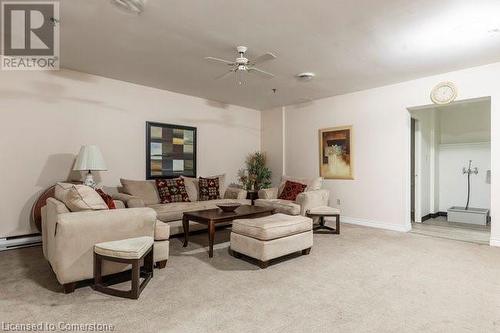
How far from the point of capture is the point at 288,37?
327 centimetres

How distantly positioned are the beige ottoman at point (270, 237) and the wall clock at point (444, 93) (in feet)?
9.82

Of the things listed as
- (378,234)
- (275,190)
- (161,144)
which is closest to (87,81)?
(161,144)

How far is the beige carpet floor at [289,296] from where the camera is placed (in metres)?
2.04

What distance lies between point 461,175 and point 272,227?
5246 millimetres

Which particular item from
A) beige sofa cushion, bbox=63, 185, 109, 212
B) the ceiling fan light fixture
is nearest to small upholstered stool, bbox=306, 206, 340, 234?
beige sofa cushion, bbox=63, 185, 109, 212

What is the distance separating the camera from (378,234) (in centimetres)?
470

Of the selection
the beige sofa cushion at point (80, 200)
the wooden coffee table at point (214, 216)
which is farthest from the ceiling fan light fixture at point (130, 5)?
the wooden coffee table at point (214, 216)

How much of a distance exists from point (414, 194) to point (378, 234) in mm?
1876

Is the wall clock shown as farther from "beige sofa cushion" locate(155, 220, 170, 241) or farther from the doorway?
"beige sofa cushion" locate(155, 220, 170, 241)

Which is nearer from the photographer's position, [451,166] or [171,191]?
[171,191]

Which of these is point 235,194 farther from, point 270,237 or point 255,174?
point 270,237

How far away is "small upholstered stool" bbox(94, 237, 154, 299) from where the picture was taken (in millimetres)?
2346

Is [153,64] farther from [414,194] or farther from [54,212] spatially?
[414,194]

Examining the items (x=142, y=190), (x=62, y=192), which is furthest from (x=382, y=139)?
(x=62, y=192)
